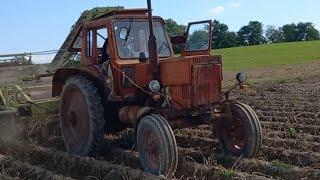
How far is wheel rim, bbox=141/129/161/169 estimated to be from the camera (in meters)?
6.86

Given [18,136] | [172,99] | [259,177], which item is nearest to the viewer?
[259,177]

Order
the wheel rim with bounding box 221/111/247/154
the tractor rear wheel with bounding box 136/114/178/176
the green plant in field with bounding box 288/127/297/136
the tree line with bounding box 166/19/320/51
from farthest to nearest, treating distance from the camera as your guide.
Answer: the tree line with bounding box 166/19/320/51 → the green plant in field with bounding box 288/127/297/136 → the wheel rim with bounding box 221/111/247/154 → the tractor rear wheel with bounding box 136/114/178/176

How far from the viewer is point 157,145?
682cm

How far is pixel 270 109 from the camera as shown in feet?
41.7

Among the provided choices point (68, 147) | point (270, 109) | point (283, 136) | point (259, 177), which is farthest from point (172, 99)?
point (270, 109)

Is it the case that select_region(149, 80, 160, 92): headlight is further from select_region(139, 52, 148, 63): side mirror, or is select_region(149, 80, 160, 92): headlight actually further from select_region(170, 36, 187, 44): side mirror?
select_region(170, 36, 187, 44): side mirror

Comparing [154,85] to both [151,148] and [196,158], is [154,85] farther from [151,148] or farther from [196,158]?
[196,158]

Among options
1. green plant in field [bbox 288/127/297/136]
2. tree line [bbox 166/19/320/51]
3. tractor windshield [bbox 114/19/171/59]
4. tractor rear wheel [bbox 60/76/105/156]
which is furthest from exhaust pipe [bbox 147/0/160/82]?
tree line [bbox 166/19/320/51]

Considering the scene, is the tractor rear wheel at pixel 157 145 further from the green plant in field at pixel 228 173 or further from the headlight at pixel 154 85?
the green plant in field at pixel 228 173

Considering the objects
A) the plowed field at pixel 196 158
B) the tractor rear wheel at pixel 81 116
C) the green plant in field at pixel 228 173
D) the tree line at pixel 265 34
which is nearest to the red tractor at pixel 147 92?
the tractor rear wheel at pixel 81 116

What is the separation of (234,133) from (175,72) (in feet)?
4.68

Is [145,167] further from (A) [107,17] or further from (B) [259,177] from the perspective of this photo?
(A) [107,17]

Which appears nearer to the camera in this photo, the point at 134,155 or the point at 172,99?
the point at 172,99

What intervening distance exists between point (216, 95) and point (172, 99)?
24.1 inches
